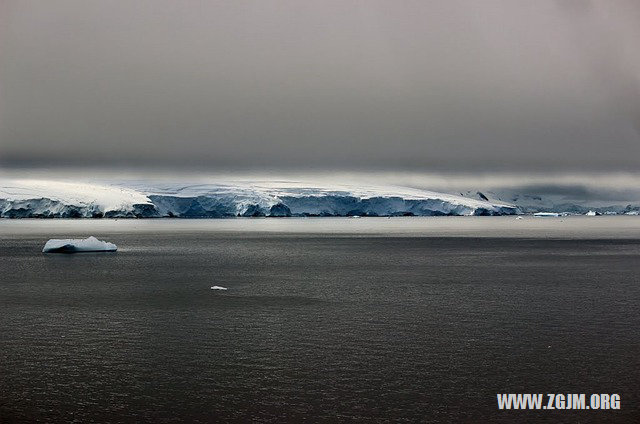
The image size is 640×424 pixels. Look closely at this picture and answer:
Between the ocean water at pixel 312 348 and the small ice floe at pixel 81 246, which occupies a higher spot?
the ocean water at pixel 312 348

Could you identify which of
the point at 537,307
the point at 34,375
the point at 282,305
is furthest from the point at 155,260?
the point at 34,375

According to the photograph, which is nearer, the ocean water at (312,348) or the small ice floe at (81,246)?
the ocean water at (312,348)

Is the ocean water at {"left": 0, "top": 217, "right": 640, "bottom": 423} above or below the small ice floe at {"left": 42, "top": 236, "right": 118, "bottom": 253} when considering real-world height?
above

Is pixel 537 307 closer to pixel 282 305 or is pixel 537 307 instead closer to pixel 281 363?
pixel 282 305

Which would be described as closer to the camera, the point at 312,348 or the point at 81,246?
the point at 312,348

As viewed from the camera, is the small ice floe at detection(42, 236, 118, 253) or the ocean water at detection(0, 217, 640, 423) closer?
the ocean water at detection(0, 217, 640, 423)

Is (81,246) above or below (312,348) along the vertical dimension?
below

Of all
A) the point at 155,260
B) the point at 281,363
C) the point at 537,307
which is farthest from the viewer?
the point at 155,260

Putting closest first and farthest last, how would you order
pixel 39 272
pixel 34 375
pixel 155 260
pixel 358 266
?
1. pixel 34 375
2. pixel 39 272
3. pixel 358 266
4. pixel 155 260

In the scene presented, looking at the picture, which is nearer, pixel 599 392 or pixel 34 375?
pixel 599 392

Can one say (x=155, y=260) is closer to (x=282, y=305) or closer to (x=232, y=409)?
(x=282, y=305)
